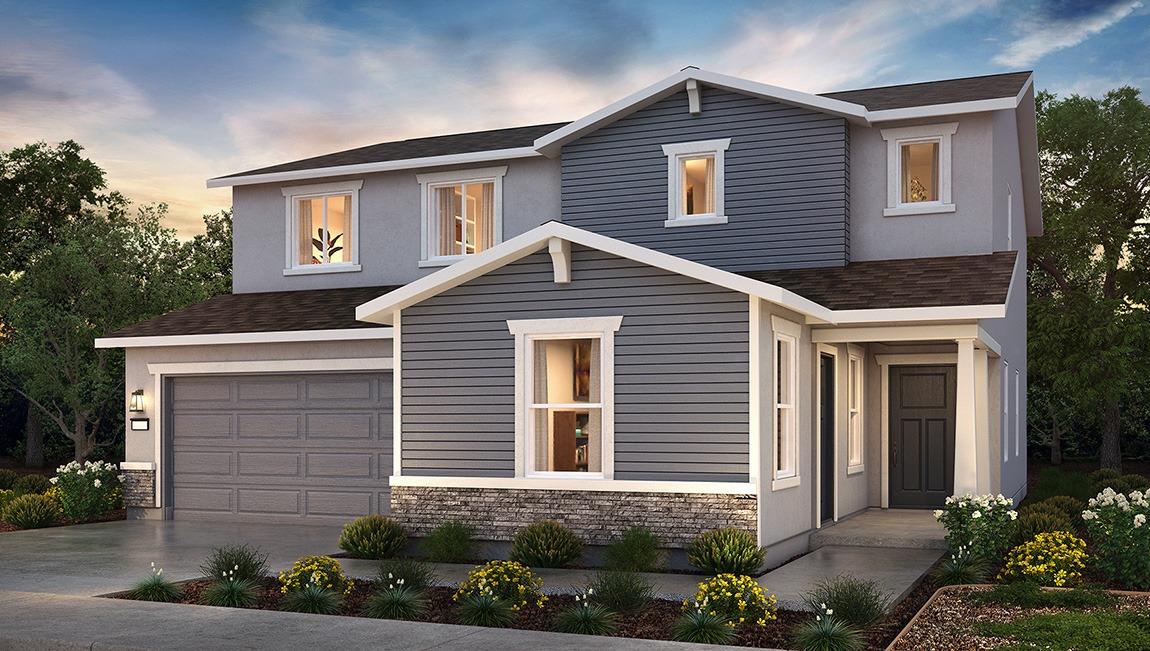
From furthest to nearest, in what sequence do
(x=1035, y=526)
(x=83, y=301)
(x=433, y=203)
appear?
(x=83, y=301) → (x=433, y=203) → (x=1035, y=526)

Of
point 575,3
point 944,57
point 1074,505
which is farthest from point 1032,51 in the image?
point 1074,505

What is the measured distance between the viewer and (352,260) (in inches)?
776

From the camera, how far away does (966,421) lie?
13539mm

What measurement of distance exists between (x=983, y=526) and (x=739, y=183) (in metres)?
6.50

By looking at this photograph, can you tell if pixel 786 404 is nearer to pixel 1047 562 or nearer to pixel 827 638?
pixel 1047 562

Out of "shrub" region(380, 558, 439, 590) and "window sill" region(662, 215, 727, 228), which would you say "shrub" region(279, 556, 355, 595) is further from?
"window sill" region(662, 215, 727, 228)

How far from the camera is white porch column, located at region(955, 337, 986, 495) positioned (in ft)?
44.2

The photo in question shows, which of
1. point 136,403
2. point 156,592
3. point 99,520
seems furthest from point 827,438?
point 99,520

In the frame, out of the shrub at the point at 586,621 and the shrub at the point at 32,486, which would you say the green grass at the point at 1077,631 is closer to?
the shrub at the point at 586,621

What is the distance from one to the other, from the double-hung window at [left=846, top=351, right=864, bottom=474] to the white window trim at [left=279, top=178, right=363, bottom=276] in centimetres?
831

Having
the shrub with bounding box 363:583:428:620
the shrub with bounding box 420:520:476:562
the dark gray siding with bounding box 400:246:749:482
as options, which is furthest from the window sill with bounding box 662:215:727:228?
the shrub with bounding box 363:583:428:620

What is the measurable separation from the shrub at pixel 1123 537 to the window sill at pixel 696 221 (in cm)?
707

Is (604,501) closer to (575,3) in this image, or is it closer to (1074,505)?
(1074,505)

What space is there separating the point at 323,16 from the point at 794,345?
448 inches
